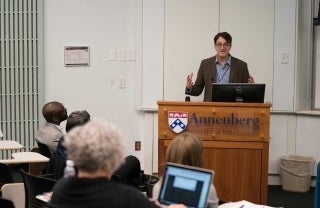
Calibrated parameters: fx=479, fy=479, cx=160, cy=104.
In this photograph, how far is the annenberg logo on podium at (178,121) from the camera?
4414mm

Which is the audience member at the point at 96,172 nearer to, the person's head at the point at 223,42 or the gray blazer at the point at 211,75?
the gray blazer at the point at 211,75

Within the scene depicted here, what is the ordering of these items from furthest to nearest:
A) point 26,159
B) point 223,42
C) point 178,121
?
Result: point 223,42 → point 178,121 → point 26,159

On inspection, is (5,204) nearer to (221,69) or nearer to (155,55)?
(221,69)

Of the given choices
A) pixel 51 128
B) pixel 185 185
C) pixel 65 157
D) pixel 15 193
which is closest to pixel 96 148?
pixel 185 185

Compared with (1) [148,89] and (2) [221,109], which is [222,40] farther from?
(1) [148,89]

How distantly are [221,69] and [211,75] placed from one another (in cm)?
13

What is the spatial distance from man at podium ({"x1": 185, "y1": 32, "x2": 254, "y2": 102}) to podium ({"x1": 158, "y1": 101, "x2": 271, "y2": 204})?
775mm

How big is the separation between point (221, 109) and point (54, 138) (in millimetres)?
1539

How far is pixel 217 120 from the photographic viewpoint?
14.6 ft

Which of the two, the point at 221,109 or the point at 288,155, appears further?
the point at 288,155

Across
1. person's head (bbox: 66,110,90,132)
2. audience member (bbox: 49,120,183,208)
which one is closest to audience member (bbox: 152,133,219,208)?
audience member (bbox: 49,120,183,208)

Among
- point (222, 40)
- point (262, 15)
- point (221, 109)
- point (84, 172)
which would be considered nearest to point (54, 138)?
point (221, 109)

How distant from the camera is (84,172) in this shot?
190 cm

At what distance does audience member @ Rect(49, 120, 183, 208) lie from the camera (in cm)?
185
